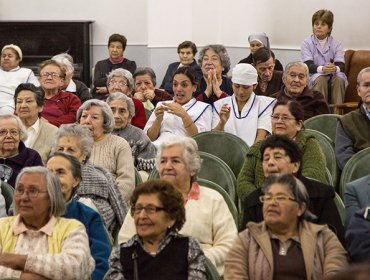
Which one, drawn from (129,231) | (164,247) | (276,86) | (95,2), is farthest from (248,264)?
(95,2)

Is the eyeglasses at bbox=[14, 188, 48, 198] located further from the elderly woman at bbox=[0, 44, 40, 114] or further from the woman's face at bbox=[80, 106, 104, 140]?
the elderly woman at bbox=[0, 44, 40, 114]

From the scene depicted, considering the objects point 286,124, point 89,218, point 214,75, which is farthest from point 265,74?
point 89,218

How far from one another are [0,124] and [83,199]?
0.88 meters

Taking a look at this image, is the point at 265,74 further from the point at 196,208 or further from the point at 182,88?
the point at 196,208

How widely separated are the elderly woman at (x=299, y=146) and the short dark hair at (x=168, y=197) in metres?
0.96

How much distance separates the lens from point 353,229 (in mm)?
3883

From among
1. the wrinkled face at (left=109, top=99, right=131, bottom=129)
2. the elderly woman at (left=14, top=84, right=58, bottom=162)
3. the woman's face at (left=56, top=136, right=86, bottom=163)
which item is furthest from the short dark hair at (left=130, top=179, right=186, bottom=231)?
the wrinkled face at (left=109, top=99, right=131, bottom=129)

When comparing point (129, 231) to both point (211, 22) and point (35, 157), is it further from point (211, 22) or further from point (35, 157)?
point (211, 22)

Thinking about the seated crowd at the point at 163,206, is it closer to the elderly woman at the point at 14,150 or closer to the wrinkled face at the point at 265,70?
the elderly woman at the point at 14,150

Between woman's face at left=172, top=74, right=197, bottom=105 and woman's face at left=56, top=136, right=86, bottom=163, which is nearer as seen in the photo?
woman's face at left=56, top=136, right=86, bottom=163

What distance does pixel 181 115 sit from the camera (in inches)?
245

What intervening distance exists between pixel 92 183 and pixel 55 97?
2.57 metres

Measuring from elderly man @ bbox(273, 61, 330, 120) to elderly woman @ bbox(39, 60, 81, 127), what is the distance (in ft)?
4.87

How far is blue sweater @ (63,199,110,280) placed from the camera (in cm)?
396
